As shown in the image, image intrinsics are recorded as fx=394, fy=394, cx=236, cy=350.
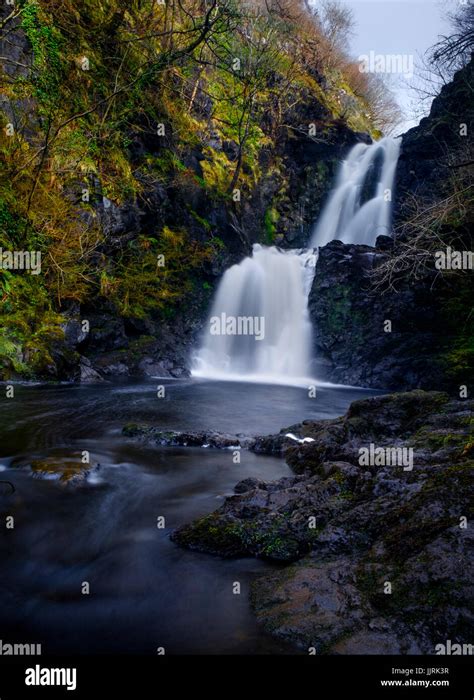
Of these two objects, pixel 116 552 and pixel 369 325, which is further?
pixel 369 325

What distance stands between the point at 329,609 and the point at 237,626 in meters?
0.63

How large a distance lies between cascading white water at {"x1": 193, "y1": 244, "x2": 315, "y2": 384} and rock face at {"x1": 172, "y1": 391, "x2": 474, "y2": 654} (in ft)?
42.2

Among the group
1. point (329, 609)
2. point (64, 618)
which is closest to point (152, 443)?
point (64, 618)

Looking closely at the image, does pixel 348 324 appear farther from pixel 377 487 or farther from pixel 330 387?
pixel 377 487

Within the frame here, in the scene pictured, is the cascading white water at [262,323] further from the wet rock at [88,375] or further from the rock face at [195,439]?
the rock face at [195,439]

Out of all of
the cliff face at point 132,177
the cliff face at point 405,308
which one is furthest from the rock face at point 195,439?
the cliff face at point 405,308

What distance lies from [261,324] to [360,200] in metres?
10.7

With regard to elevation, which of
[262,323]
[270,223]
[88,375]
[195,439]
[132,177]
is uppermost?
[270,223]

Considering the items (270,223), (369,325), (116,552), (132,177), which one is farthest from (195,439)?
(270,223)

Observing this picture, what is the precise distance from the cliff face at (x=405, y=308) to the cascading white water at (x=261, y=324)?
900 mm

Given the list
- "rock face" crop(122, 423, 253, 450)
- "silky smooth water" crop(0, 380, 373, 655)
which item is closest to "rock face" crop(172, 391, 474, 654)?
"silky smooth water" crop(0, 380, 373, 655)

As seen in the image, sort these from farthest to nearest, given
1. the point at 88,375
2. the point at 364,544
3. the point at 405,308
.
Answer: the point at 405,308 → the point at 88,375 → the point at 364,544

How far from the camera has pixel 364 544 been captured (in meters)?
3.26

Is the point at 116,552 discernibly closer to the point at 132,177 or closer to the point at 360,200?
the point at 132,177
